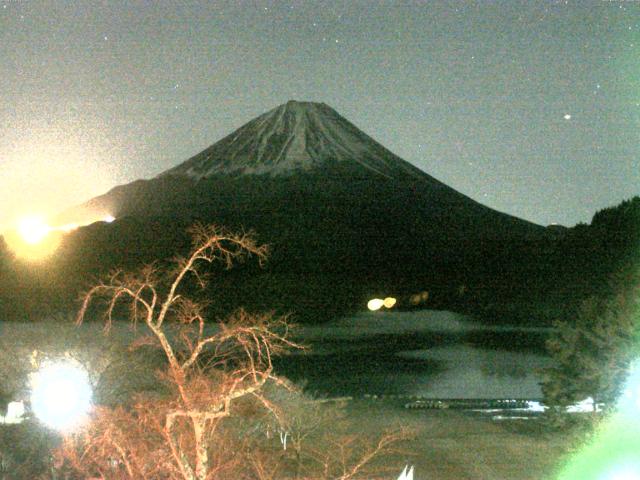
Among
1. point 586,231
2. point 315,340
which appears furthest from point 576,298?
point 315,340

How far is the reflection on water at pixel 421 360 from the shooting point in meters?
31.3

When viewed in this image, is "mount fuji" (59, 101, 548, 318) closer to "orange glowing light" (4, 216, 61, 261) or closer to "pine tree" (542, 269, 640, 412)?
"orange glowing light" (4, 216, 61, 261)

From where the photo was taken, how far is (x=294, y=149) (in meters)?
114

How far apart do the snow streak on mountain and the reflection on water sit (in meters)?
55.4

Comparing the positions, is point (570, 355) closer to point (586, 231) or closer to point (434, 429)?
point (434, 429)

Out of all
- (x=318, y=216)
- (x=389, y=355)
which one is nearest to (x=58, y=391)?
(x=389, y=355)

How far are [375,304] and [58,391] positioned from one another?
184ft

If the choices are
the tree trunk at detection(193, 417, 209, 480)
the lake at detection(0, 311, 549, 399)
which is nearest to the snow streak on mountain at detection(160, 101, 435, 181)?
the lake at detection(0, 311, 549, 399)

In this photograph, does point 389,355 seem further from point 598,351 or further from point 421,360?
point 598,351

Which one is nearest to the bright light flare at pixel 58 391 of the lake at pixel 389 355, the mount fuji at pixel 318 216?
the lake at pixel 389 355

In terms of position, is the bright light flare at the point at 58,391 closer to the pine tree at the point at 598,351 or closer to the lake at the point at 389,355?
the lake at the point at 389,355

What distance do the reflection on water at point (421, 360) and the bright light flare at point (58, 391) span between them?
1060 cm

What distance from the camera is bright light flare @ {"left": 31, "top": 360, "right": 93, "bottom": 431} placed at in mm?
13812

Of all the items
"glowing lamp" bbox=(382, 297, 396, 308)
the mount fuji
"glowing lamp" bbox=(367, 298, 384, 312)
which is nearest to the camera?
"glowing lamp" bbox=(367, 298, 384, 312)
